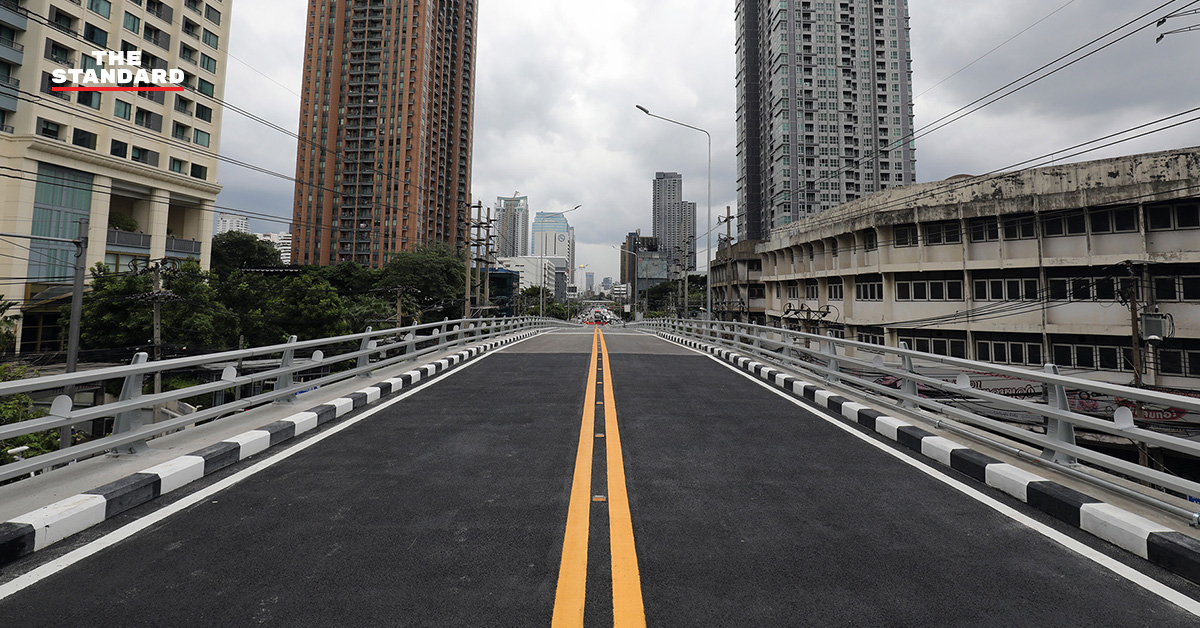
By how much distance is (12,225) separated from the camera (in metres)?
32.5

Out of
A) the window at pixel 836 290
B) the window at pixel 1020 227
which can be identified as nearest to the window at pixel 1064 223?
the window at pixel 1020 227

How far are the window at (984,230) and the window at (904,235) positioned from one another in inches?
118

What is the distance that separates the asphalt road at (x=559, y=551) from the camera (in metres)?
2.56

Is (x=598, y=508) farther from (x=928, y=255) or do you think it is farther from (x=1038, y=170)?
(x=1038, y=170)

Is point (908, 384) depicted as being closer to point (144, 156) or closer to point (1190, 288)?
point (1190, 288)

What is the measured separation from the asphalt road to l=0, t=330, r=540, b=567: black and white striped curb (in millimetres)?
230

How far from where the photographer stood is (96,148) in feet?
119

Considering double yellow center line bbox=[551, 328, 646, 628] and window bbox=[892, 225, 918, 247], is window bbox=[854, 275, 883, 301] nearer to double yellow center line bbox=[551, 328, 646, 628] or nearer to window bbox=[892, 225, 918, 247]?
window bbox=[892, 225, 918, 247]

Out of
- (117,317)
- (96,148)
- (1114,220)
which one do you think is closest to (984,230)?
(1114,220)

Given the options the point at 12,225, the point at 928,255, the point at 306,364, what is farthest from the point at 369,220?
the point at 306,364

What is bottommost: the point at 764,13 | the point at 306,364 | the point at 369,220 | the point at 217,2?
the point at 306,364

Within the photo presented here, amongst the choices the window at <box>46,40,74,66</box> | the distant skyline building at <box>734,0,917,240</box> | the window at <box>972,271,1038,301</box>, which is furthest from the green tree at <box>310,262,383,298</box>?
the distant skyline building at <box>734,0,917,240</box>

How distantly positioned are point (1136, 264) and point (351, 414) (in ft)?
109

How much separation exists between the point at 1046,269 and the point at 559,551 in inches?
1312
